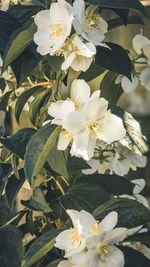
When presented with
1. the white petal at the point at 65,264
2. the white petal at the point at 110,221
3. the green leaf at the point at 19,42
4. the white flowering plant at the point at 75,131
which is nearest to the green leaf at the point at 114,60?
the white flowering plant at the point at 75,131

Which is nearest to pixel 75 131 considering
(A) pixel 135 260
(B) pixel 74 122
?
(B) pixel 74 122

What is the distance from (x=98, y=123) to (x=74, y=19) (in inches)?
6.0

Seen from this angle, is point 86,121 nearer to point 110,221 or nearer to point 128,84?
point 110,221

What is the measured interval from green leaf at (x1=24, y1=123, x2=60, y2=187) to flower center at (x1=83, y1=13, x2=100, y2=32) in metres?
0.17

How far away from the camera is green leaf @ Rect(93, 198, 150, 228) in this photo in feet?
1.89

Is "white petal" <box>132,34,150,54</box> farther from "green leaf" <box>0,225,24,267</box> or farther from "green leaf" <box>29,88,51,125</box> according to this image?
"green leaf" <box>0,225,24,267</box>

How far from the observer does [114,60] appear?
0.62 meters

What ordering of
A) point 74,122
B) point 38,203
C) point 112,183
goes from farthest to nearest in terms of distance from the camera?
1. point 112,183
2. point 38,203
3. point 74,122

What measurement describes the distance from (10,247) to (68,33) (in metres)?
0.43

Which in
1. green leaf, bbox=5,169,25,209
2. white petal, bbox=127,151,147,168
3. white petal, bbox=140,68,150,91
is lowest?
white petal, bbox=127,151,147,168

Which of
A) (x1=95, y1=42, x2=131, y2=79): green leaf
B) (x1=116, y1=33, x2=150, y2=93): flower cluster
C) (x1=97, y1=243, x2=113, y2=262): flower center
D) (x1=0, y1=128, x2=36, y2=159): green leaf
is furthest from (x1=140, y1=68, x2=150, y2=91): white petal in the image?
(x1=97, y1=243, x2=113, y2=262): flower center

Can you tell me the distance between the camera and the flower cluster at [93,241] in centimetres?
53

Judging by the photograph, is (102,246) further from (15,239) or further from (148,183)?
(148,183)

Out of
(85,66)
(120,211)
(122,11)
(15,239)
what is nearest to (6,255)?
(15,239)
